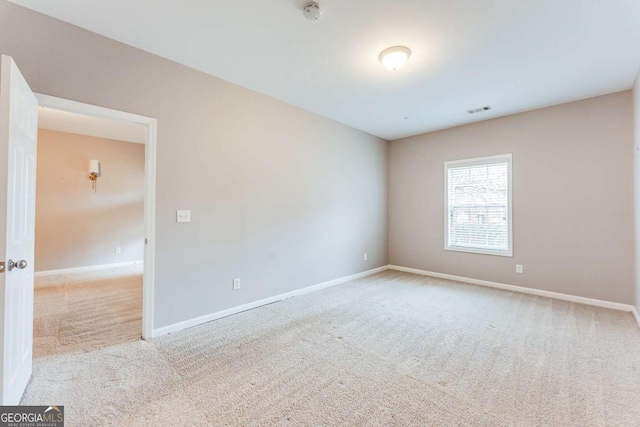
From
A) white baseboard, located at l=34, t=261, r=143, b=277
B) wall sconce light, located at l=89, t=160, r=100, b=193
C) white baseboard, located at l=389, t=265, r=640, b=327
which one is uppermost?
wall sconce light, located at l=89, t=160, r=100, b=193

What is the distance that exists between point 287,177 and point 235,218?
A: 3.27 feet

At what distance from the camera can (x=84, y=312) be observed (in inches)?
130

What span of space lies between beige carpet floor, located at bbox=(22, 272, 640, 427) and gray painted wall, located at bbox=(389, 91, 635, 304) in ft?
2.32

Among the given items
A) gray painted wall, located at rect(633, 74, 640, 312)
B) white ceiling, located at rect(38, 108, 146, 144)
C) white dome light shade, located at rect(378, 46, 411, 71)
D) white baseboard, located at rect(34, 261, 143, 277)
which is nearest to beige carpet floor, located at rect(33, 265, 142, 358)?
white baseboard, located at rect(34, 261, 143, 277)

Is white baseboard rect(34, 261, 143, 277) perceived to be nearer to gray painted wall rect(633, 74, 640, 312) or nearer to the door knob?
the door knob

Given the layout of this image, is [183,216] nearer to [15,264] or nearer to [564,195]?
[15,264]

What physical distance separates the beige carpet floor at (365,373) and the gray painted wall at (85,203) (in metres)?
4.09

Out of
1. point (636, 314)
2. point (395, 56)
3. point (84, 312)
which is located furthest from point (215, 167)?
point (636, 314)

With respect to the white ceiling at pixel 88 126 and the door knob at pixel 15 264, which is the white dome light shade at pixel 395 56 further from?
the white ceiling at pixel 88 126

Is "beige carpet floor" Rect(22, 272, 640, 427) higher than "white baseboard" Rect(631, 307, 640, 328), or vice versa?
"white baseboard" Rect(631, 307, 640, 328)

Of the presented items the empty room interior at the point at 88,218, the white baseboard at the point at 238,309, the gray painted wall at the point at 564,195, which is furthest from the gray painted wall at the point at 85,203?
the gray painted wall at the point at 564,195

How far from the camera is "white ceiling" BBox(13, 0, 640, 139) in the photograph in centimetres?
207

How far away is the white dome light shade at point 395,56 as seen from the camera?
2.54 meters

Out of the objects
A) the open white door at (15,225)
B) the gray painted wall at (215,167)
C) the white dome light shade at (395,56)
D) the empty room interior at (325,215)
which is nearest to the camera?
the open white door at (15,225)
